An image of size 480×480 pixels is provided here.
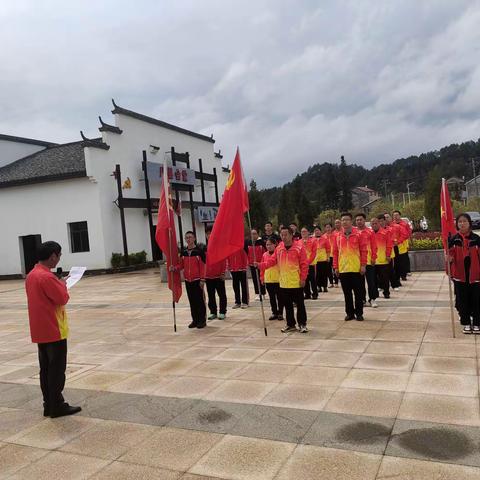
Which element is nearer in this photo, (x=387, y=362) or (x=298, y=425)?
(x=298, y=425)

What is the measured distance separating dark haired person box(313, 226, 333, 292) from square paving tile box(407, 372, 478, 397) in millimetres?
6294

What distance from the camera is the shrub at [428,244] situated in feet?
50.1

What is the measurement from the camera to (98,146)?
2384cm

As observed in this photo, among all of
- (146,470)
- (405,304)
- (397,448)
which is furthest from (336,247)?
(146,470)

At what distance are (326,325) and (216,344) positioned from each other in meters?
1.87

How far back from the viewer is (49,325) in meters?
4.73

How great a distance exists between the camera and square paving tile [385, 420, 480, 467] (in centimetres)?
336

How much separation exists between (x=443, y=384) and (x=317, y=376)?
4.18 feet

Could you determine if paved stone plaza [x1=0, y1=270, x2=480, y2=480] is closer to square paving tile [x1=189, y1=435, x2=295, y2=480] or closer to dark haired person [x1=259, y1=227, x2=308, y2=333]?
square paving tile [x1=189, y1=435, x2=295, y2=480]

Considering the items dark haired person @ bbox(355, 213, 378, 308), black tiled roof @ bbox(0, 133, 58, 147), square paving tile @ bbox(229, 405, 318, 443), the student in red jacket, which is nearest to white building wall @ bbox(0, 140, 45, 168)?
black tiled roof @ bbox(0, 133, 58, 147)

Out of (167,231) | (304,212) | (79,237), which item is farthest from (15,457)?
(304,212)

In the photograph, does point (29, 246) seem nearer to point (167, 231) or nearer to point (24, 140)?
point (24, 140)

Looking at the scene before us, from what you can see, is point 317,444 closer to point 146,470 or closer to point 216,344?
point 146,470

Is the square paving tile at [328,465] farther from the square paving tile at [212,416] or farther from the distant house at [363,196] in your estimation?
the distant house at [363,196]
